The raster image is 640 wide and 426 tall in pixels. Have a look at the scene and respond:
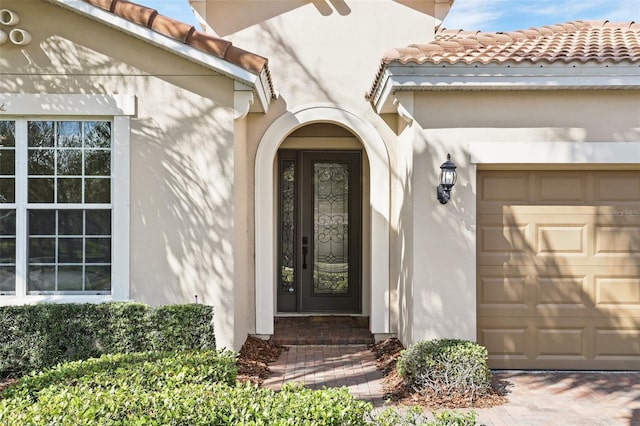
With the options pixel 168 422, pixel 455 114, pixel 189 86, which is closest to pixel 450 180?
pixel 455 114

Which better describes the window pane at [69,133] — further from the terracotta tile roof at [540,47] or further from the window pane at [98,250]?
the terracotta tile roof at [540,47]

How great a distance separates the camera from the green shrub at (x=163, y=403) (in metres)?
4.04

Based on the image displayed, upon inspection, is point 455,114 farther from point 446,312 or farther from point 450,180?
point 446,312

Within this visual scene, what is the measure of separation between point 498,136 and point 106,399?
5811mm

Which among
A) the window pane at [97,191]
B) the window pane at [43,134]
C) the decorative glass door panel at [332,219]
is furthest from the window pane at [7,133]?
the decorative glass door panel at [332,219]

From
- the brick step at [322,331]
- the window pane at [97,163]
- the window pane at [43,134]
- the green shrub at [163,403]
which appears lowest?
the brick step at [322,331]

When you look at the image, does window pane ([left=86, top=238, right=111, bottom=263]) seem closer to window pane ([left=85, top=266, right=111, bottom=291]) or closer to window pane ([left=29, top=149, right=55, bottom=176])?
window pane ([left=85, top=266, right=111, bottom=291])

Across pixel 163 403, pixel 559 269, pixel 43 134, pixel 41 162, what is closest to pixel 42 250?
pixel 41 162

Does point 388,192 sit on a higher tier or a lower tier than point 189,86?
lower

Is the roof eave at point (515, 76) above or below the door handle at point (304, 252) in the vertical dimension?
above

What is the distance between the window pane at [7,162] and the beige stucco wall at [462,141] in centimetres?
541

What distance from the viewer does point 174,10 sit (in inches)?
471

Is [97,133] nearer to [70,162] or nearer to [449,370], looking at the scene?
[70,162]

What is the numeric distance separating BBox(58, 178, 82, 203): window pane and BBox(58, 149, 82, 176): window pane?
110mm
